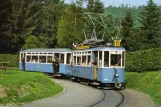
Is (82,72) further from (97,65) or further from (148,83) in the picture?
(148,83)

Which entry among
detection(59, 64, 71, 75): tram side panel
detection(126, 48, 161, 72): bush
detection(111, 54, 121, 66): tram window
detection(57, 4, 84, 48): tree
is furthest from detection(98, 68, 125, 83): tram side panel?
detection(57, 4, 84, 48): tree

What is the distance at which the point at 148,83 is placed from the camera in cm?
2458

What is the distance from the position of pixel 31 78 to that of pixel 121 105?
6173 mm

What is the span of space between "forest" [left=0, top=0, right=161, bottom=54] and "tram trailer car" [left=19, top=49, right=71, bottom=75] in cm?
705

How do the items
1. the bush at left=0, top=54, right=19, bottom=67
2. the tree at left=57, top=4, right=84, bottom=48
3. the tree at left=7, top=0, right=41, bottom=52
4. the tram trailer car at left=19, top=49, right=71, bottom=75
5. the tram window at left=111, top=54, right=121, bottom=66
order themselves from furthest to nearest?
the tree at left=7, top=0, right=41, bottom=52, the bush at left=0, top=54, right=19, bottom=67, the tree at left=57, top=4, right=84, bottom=48, the tram trailer car at left=19, top=49, right=71, bottom=75, the tram window at left=111, top=54, right=121, bottom=66

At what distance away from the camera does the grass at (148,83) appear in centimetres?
2114

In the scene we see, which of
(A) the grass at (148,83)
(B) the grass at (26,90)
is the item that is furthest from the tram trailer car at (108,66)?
(B) the grass at (26,90)

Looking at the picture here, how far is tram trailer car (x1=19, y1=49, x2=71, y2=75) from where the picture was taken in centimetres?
3675

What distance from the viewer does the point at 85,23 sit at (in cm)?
5716

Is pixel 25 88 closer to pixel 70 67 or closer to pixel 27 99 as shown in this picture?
pixel 27 99

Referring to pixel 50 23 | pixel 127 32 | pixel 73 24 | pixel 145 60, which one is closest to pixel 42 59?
pixel 127 32

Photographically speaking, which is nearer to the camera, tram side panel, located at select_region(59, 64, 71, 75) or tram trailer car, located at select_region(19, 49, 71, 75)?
tram side panel, located at select_region(59, 64, 71, 75)

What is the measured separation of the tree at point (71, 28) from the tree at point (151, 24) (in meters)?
9.87

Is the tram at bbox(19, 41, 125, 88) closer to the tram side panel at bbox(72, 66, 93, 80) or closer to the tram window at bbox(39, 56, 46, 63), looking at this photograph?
the tram side panel at bbox(72, 66, 93, 80)
